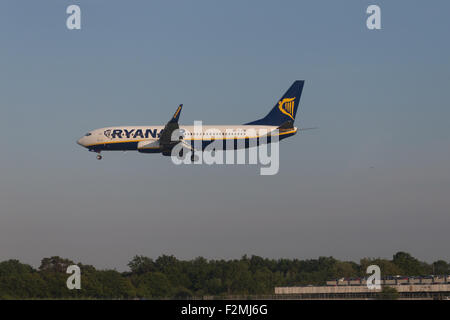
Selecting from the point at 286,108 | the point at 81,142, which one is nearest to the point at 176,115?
the point at 286,108

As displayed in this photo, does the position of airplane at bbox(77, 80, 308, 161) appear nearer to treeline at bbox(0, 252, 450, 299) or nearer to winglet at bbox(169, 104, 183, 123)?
winglet at bbox(169, 104, 183, 123)

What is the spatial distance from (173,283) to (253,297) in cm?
2101

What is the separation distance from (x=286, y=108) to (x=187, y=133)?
15.0m

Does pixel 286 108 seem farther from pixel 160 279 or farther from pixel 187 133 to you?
pixel 160 279

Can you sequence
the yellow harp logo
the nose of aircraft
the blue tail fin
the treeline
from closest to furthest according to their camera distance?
the treeline < the blue tail fin < the yellow harp logo < the nose of aircraft

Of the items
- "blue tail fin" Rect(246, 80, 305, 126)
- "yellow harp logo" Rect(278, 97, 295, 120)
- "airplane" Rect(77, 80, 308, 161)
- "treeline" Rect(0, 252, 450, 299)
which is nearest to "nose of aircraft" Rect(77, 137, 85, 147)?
"airplane" Rect(77, 80, 308, 161)

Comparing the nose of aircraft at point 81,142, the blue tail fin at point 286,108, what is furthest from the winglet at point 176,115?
the nose of aircraft at point 81,142

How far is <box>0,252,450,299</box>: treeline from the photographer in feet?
303

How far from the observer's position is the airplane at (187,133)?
9550 centimetres

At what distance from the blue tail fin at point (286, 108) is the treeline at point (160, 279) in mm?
19309

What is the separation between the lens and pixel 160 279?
10388 cm

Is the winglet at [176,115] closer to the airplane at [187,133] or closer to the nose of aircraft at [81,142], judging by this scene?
the airplane at [187,133]

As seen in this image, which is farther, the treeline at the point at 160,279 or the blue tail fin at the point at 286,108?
the blue tail fin at the point at 286,108
